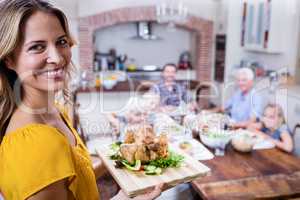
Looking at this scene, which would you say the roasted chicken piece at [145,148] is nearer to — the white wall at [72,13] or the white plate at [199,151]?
the white plate at [199,151]

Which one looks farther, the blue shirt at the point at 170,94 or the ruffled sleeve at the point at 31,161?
the blue shirt at the point at 170,94

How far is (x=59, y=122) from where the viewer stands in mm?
1178

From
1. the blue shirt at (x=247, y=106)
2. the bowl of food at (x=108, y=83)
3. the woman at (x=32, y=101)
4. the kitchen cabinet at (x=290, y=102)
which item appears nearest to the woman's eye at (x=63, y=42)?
the woman at (x=32, y=101)

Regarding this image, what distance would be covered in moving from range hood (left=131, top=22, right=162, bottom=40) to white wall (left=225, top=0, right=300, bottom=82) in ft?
4.65

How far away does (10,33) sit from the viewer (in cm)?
85

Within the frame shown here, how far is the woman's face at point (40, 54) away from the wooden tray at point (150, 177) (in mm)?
619

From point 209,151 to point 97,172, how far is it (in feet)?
2.61

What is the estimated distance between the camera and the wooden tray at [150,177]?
4.48 feet

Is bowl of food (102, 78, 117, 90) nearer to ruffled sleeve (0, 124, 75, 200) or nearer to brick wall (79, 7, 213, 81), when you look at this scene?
brick wall (79, 7, 213, 81)

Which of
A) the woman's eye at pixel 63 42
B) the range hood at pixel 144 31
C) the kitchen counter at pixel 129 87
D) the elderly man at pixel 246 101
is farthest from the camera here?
the range hood at pixel 144 31

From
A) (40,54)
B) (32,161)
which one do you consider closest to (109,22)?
(40,54)

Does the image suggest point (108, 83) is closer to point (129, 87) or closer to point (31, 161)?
point (129, 87)

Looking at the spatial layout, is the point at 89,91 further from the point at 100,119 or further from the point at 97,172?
the point at 97,172

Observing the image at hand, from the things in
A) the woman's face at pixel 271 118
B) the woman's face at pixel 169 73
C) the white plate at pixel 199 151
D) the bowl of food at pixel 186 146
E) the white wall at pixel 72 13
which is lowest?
the white plate at pixel 199 151
